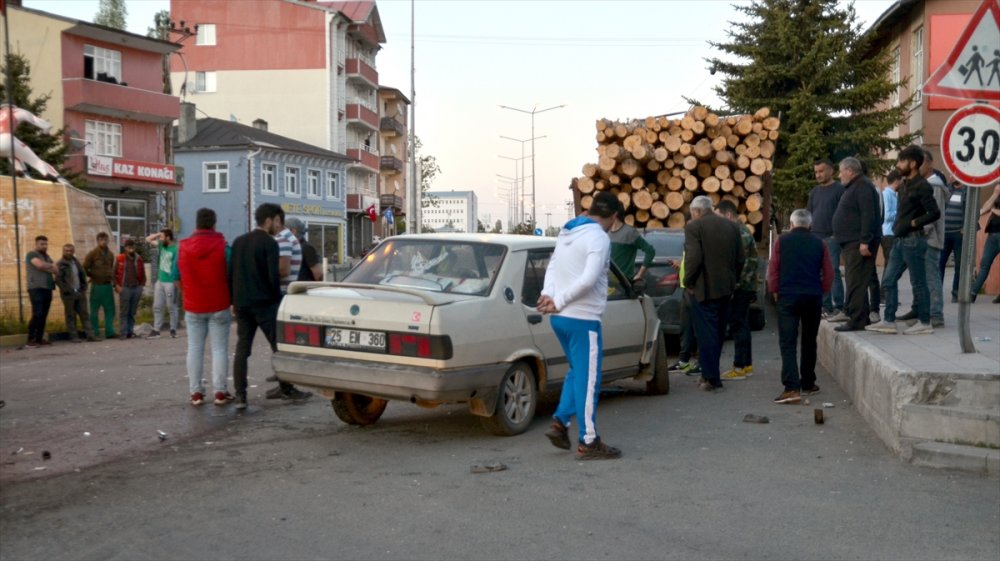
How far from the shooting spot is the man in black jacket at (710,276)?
33.5 feet

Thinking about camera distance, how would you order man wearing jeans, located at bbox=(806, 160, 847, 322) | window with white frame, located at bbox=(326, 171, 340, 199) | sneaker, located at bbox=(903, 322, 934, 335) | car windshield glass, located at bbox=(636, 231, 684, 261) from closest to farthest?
sneaker, located at bbox=(903, 322, 934, 335)
man wearing jeans, located at bbox=(806, 160, 847, 322)
car windshield glass, located at bbox=(636, 231, 684, 261)
window with white frame, located at bbox=(326, 171, 340, 199)

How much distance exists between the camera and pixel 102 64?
149 feet

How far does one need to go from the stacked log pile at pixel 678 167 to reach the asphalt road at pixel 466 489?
704 centimetres

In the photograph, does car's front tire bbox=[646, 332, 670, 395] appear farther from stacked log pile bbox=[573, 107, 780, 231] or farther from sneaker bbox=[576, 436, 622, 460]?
stacked log pile bbox=[573, 107, 780, 231]

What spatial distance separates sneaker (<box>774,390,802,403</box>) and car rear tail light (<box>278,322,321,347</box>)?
4201 mm

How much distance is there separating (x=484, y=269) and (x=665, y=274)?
534 cm

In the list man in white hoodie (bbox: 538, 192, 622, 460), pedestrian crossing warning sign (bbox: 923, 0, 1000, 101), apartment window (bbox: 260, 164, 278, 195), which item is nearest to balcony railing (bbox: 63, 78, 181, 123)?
apartment window (bbox: 260, 164, 278, 195)

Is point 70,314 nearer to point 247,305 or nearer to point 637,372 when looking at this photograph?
point 247,305

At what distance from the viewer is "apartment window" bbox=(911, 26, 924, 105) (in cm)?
3206

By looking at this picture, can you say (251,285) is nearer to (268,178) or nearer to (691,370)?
(691,370)

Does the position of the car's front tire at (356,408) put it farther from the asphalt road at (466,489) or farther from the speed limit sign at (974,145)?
the speed limit sign at (974,145)

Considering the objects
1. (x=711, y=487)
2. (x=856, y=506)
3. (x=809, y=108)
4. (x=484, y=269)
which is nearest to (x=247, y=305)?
(x=484, y=269)

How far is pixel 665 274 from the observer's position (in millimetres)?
13188

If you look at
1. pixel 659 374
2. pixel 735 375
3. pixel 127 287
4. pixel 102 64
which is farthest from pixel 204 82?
pixel 659 374
